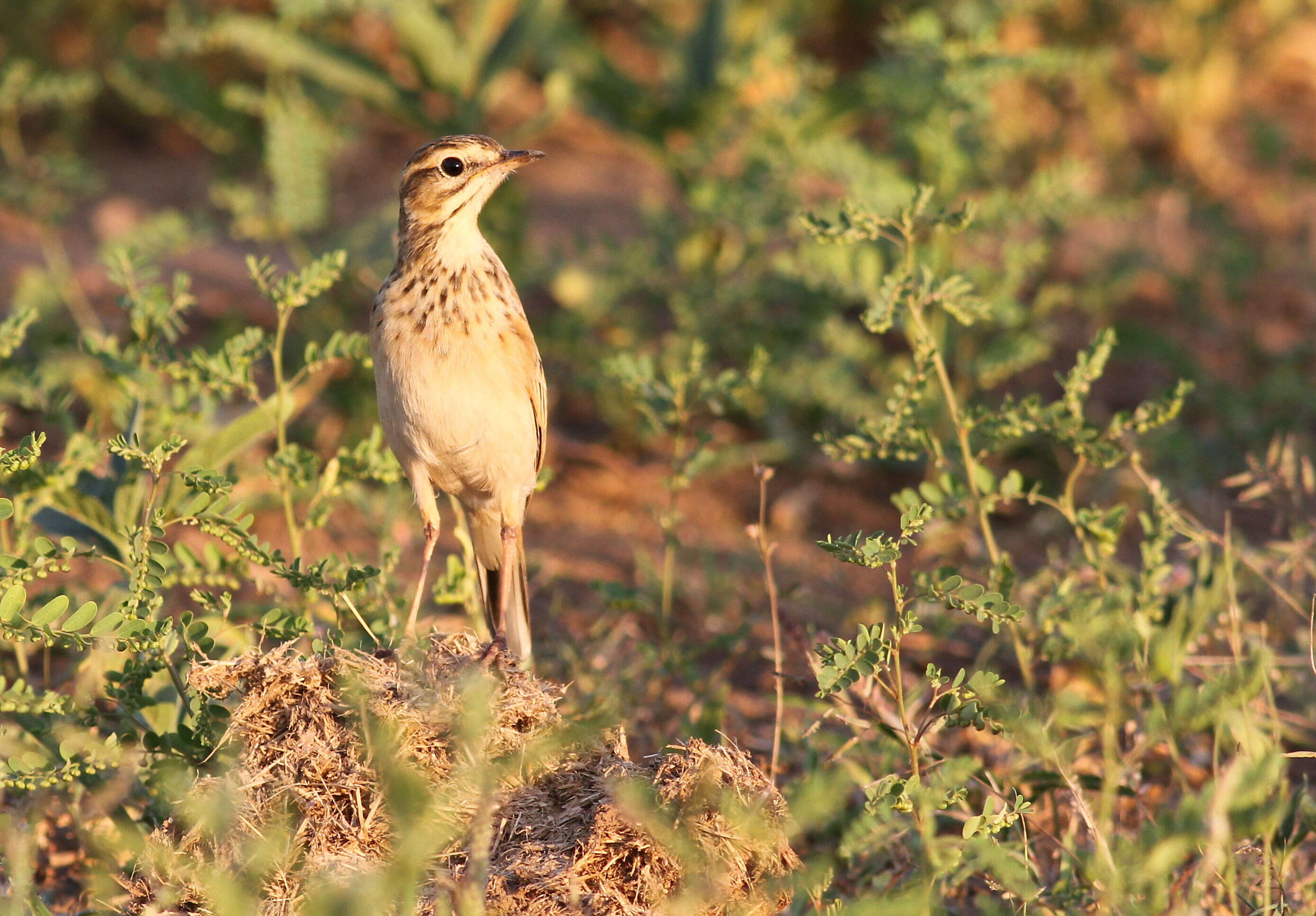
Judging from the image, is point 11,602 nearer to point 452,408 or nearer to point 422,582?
point 422,582

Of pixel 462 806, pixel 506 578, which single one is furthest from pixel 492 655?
pixel 506 578

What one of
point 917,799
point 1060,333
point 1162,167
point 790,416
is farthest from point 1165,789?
point 1162,167

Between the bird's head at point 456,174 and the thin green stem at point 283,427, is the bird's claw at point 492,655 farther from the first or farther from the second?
the bird's head at point 456,174

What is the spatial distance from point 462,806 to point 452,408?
5.74 feet

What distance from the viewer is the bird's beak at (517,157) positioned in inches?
190

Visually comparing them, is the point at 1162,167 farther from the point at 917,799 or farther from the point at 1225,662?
the point at 917,799

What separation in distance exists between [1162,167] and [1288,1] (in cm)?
138

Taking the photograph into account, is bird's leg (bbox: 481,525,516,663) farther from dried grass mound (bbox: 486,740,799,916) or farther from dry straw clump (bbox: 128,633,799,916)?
dried grass mound (bbox: 486,740,799,916)

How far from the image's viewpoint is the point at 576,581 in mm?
6098

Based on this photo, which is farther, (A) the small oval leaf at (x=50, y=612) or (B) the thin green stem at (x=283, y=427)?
(B) the thin green stem at (x=283, y=427)

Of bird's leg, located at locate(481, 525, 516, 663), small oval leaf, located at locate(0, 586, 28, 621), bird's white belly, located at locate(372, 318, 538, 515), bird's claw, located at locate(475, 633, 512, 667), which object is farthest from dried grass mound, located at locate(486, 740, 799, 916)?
bird's white belly, located at locate(372, 318, 538, 515)

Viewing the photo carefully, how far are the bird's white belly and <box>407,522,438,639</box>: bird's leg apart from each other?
0.48 ft

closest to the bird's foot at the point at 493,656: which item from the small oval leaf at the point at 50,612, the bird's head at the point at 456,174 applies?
the small oval leaf at the point at 50,612

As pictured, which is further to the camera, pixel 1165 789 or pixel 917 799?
pixel 1165 789
